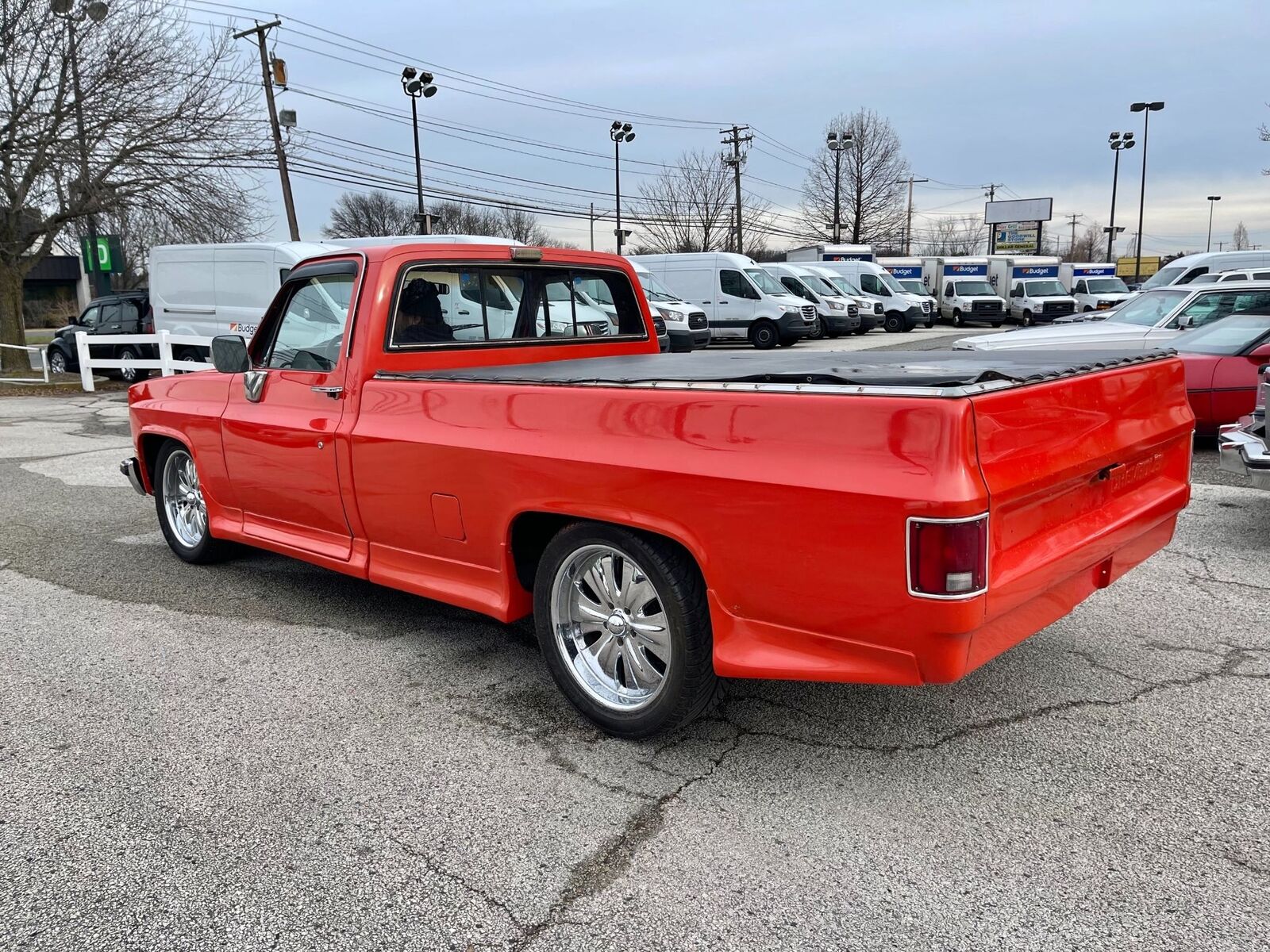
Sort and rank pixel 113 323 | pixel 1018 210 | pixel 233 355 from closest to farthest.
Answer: pixel 233 355, pixel 113 323, pixel 1018 210

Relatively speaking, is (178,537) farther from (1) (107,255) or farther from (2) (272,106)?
(2) (272,106)

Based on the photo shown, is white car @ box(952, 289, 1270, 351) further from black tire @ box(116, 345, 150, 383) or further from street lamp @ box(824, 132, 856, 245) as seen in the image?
street lamp @ box(824, 132, 856, 245)

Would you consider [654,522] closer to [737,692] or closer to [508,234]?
[737,692]

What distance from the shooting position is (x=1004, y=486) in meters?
2.68

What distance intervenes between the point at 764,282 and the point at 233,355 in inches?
852

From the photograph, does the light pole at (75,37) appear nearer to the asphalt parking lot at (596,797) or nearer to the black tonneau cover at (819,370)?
the asphalt parking lot at (596,797)

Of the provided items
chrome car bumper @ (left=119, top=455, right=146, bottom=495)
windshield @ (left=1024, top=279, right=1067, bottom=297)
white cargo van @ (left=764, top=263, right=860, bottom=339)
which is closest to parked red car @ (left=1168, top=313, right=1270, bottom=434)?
chrome car bumper @ (left=119, top=455, right=146, bottom=495)

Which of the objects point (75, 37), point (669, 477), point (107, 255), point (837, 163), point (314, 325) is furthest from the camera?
point (837, 163)

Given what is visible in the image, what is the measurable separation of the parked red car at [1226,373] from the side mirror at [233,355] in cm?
779

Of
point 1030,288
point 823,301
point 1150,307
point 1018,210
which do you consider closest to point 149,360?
point 1150,307

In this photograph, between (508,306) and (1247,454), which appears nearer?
(508,306)

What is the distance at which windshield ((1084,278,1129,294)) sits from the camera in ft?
128

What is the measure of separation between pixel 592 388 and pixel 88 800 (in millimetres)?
2130

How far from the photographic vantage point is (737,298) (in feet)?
82.1
